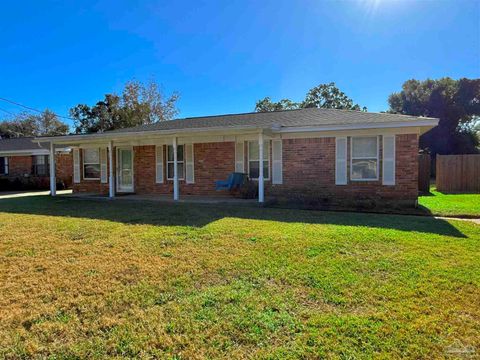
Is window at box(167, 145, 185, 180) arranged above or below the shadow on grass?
above

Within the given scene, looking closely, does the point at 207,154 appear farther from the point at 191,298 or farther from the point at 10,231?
the point at 191,298

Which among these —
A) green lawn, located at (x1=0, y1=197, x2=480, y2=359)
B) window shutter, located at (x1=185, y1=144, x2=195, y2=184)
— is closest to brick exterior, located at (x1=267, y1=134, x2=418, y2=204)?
window shutter, located at (x1=185, y1=144, x2=195, y2=184)

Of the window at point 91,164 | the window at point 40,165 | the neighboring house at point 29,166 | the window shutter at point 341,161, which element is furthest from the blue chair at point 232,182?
the window at point 40,165

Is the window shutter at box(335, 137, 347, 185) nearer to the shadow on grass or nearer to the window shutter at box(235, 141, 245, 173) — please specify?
the shadow on grass

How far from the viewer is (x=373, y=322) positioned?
3.00 m

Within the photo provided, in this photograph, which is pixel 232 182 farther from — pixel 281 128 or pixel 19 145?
pixel 19 145

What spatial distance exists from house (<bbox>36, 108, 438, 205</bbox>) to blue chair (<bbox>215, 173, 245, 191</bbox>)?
67cm

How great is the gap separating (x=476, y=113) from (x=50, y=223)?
1397 inches

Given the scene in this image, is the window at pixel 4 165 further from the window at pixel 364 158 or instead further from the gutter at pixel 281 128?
the window at pixel 364 158

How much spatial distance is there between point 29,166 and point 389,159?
2253cm

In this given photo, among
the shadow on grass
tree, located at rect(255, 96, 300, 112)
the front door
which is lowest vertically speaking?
the shadow on grass

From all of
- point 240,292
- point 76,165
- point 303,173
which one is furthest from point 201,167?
point 240,292

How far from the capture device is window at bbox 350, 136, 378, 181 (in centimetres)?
1077

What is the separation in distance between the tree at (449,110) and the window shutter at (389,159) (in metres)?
21.7
